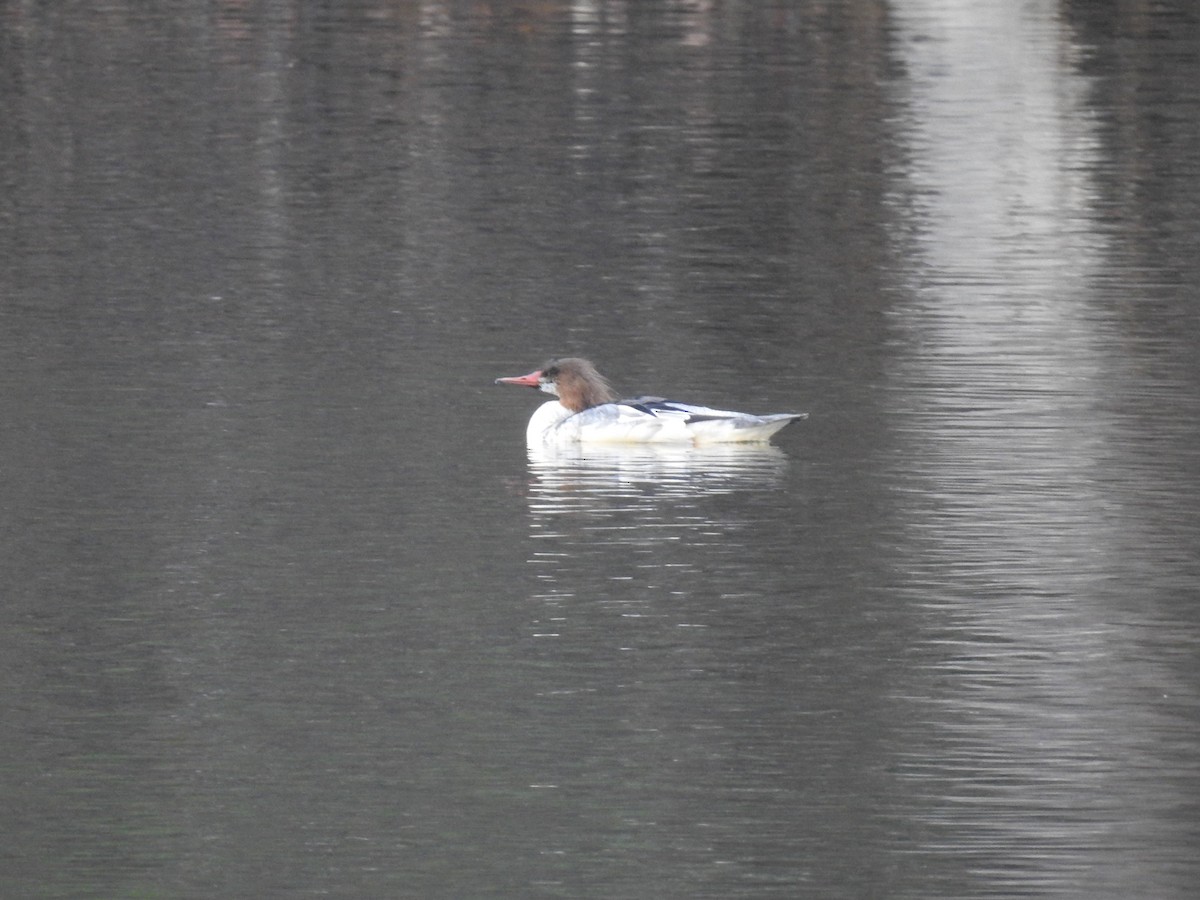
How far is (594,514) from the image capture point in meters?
13.2

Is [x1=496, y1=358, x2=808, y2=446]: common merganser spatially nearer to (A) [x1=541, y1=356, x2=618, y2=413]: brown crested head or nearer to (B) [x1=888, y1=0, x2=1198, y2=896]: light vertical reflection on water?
(A) [x1=541, y1=356, x2=618, y2=413]: brown crested head

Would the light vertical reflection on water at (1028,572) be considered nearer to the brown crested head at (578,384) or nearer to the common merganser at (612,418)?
the common merganser at (612,418)

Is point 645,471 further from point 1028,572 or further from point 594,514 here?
point 1028,572

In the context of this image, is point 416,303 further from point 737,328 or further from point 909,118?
point 909,118

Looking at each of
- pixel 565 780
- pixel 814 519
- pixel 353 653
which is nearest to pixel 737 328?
pixel 814 519

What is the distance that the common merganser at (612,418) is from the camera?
1466 centimetres

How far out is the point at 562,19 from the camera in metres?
38.8

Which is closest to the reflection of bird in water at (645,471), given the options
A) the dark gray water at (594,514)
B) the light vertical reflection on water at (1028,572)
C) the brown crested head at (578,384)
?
the dark gray water at (594,514)

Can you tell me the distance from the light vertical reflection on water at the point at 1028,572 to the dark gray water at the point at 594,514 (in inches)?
1.3

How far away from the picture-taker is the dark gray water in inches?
340

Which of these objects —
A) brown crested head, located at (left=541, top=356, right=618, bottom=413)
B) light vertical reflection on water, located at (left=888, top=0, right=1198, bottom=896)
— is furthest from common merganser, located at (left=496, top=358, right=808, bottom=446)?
light vertical reflection on water, located at (left=888, top=0, right=1198, bottom=896)

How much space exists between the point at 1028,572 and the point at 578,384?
385 cm

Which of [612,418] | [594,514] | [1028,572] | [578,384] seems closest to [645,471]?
[612,418]

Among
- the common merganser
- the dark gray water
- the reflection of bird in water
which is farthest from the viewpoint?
the common merganser
